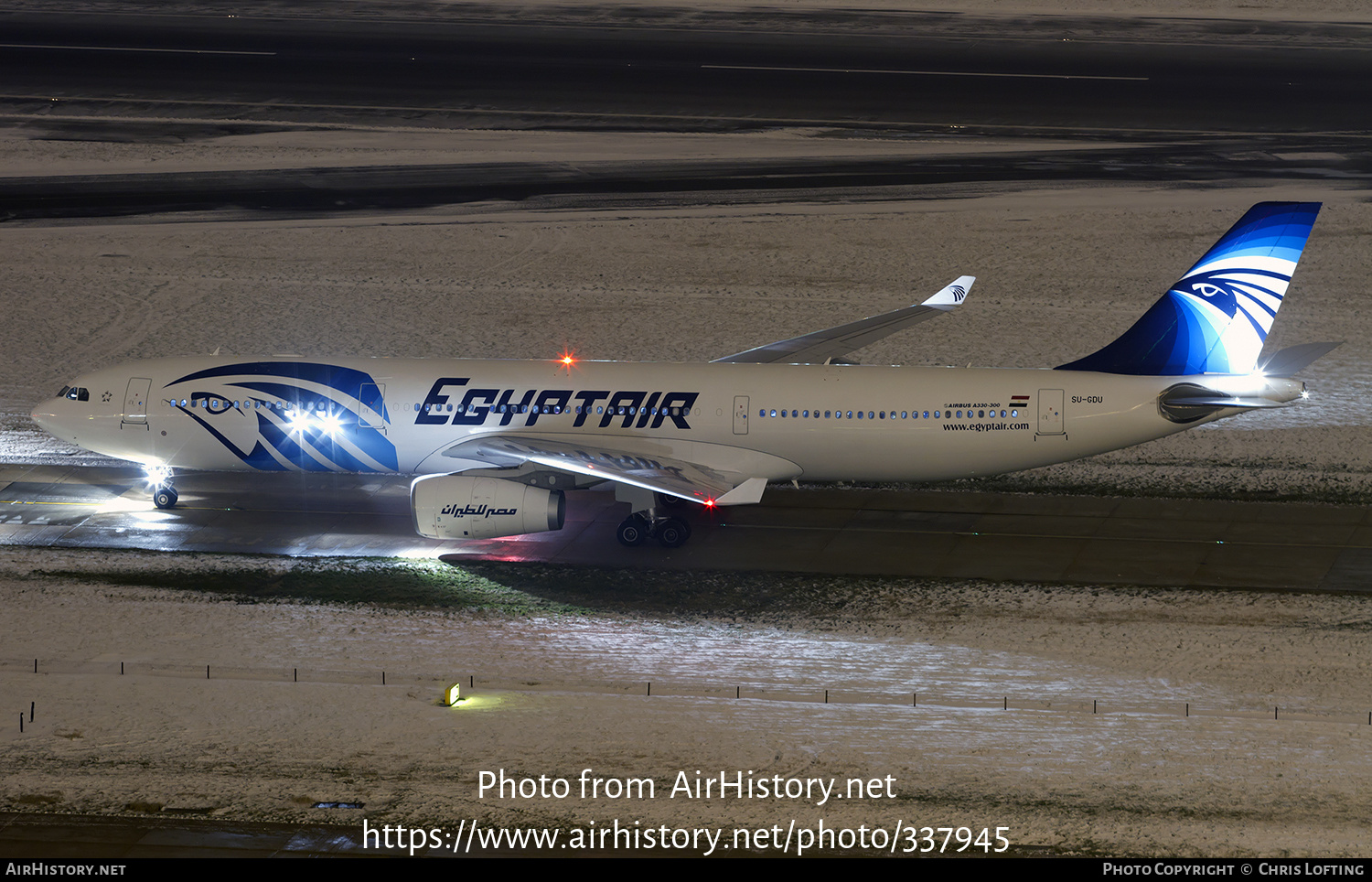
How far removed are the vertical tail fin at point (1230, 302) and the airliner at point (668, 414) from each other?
1.9 inches

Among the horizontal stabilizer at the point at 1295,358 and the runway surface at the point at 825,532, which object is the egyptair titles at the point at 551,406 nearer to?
the runway surface at the point at 825,532

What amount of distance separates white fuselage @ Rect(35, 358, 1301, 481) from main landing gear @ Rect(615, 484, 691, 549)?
156cm

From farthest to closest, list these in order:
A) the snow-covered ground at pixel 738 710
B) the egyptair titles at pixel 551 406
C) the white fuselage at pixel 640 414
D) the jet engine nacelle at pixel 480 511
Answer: the egyptair titles at pixel 551 406 → the white fuselage at pixel 640 414 → the jet engine nacelle at pixel 480 511 → the snow-covered ground at pixel 738 710

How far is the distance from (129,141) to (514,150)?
63.1 ft

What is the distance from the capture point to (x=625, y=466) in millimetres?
38250

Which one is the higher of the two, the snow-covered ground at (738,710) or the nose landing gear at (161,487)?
the nose landing gear at (161,487)

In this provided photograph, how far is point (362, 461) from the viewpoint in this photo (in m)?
41.2

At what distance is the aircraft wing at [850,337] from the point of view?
4538cm

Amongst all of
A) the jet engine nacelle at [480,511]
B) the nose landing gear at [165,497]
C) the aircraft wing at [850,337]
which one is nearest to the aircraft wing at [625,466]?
the jet engine nacelle at [480,511]

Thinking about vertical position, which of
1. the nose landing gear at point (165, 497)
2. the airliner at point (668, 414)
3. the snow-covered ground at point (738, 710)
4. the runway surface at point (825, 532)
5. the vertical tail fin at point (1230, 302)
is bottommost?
the snow-covered ground at point (738, 710)

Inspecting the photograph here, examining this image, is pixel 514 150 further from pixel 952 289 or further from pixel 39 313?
pixel 952 289

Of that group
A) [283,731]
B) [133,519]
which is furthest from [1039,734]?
[133,519]

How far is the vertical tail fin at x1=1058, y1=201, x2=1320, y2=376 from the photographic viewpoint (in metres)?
38.4

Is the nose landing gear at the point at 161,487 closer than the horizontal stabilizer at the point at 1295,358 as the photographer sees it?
Yes
